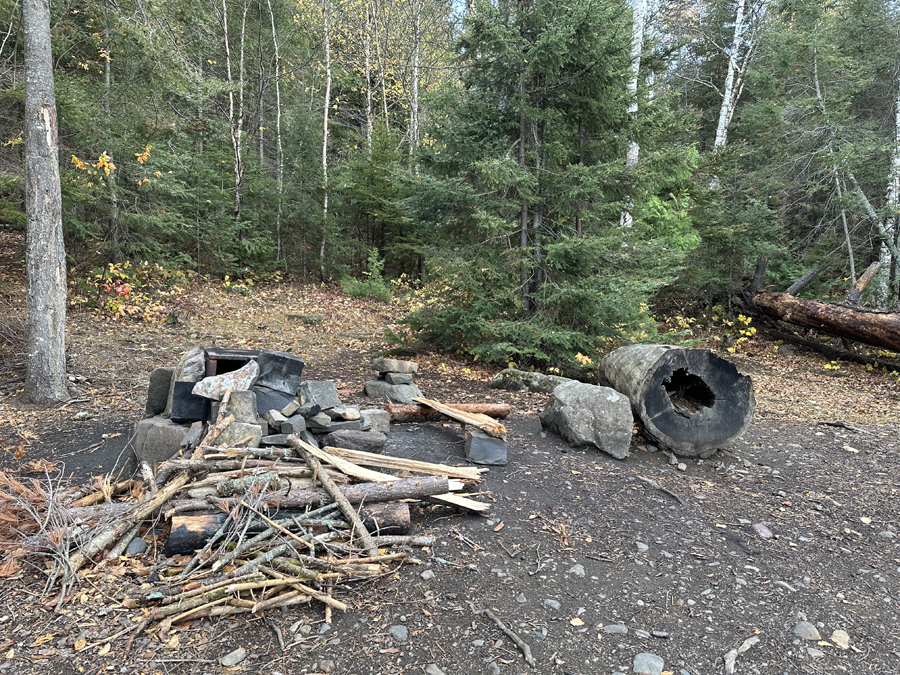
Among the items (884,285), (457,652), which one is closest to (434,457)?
(457,652)

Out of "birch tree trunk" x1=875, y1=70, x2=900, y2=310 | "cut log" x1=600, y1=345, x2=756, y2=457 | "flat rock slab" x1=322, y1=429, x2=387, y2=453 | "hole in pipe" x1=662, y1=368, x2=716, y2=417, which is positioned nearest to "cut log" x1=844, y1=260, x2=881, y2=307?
"birch tree trunk" x1=875, y1=70, x2=900, y2=310

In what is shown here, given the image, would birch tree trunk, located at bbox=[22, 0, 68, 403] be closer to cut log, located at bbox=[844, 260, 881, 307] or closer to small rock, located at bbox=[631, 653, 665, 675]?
small rock, located at bbox=[631, 653, 665, 675]

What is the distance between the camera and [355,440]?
427 centimetres

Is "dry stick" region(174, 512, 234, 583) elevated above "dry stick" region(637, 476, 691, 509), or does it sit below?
above

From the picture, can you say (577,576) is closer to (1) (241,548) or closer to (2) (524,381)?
(1) (241,548)

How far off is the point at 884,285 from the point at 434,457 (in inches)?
475

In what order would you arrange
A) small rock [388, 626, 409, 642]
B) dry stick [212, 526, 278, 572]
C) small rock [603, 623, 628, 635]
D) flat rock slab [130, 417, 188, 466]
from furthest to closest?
flat rock slab [130, 417, 188, 466] → dry stick [212, 526, 278, 572] → small rock [603, 623, 628, 635] → small rock [388, 626, 409, 642]

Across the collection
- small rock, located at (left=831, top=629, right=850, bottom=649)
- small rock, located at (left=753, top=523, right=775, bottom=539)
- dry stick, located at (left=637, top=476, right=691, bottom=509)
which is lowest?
small rock, located at (left=753, top=523, right=775, bottom=539)

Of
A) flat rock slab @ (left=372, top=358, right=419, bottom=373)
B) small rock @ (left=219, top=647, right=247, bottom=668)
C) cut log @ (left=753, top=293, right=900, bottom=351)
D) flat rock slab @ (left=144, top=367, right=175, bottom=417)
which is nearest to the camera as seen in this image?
small rock @ (left=219, top=647, right=247, bottom=668)

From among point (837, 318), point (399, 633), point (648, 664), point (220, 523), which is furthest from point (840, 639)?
point (837, 318)

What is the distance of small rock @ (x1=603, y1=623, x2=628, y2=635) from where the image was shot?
2.63 metres

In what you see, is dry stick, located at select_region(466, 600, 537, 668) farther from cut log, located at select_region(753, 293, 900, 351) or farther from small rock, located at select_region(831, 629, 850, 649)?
cut log, located at select_region(753, 293, 900, 351)

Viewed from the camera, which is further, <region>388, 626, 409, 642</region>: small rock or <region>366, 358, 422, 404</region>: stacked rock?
<region>366, 358, 422, 404</region>: stacked rock

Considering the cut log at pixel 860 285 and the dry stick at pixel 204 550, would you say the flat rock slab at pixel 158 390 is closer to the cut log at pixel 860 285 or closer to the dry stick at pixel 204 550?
the dry stick at pixel 204 550
